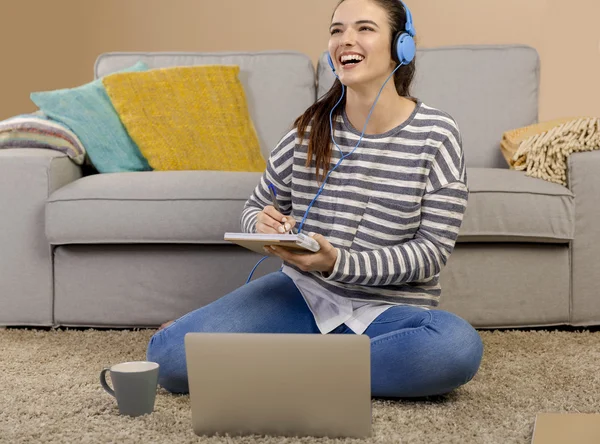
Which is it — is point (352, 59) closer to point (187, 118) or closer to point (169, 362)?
point (169, 362)

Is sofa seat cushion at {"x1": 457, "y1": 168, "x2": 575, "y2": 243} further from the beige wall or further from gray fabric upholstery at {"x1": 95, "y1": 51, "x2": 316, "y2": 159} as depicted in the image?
the beige wall

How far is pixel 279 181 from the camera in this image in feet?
5.71

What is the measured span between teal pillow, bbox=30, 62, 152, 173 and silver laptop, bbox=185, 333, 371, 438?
1.30 meters

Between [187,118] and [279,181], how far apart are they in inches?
36.3

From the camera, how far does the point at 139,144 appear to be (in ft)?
8.25

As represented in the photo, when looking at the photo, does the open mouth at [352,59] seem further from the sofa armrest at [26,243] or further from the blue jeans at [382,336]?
the sofa armrest at [26,243]

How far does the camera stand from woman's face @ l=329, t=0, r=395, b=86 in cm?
157

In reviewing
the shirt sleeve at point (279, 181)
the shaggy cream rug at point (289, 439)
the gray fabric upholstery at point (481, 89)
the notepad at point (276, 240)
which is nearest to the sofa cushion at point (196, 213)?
the shaggy cream rug at point (289, 439)

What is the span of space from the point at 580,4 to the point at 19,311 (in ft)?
9.53

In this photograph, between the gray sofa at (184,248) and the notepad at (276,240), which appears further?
the gray sofa at (184,248)

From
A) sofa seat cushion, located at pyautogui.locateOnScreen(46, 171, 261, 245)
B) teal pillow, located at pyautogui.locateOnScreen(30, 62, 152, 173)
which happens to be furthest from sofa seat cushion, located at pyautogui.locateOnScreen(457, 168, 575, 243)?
teal pillow, located at pyautogui.locateOnScreen(30, 62, 152, 173)

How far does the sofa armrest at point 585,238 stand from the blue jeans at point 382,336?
0.79m

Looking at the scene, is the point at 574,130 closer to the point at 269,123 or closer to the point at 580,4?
the point at 269,123

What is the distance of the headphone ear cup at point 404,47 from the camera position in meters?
1.57
